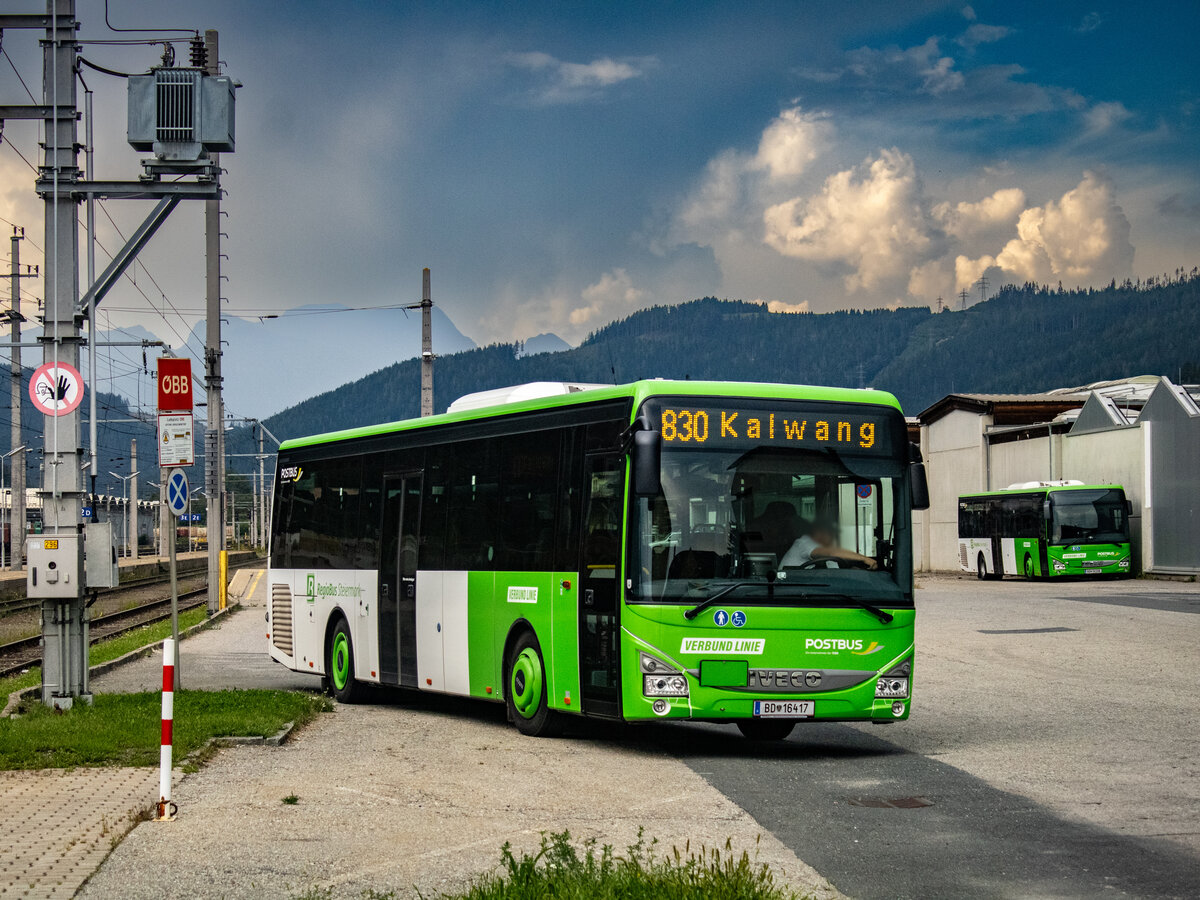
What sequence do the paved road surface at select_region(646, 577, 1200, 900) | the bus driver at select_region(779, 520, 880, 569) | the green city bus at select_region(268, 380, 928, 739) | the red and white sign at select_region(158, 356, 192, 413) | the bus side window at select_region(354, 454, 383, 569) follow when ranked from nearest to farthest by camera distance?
the paved road surface at select_region(646, 577, 1200, 900) < the green city bus at select_region(268, 380, 928, 739) < the bus driver at select_region(779, 520, 880, 569) < the red and white sign at select_region(158, 356, 192, 413) < the bus side window at select_region(354, 454, 383, 569)

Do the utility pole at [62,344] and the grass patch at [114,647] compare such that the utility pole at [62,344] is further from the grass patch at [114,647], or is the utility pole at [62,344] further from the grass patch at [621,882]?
the grass patch at [621,882]

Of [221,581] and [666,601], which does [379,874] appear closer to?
[666,601]

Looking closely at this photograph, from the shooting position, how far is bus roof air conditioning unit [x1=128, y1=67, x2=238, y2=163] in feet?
53.1

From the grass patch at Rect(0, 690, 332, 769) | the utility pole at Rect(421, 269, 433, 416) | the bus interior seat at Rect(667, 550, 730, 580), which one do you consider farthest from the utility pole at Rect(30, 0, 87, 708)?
the utility pole at Rect(421, 269, 433, 416)

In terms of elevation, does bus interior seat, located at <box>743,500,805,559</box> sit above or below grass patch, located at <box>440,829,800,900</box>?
above

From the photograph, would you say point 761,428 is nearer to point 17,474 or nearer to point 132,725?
point 132,725

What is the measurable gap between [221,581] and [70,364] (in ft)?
80.5

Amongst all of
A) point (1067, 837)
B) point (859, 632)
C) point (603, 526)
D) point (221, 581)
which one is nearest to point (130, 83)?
point (603, 526)

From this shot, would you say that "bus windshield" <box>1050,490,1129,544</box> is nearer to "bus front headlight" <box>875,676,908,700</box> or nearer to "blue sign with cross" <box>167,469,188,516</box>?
"blue sign with cross" <box>167,469,188,516</box>

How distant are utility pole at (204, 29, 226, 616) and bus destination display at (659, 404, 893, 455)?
2542cm

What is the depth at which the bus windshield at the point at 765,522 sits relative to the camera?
12.5 m

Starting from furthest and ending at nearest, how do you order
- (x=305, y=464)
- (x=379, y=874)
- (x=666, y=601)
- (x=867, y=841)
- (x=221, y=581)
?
(x=221, y=581) → (x=305, y=464) → (x=666, y=601) → (x=867, y=841) → (x=379, y=874)

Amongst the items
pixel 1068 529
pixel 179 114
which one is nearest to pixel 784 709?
pixel 179 114

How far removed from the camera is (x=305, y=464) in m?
19.7
